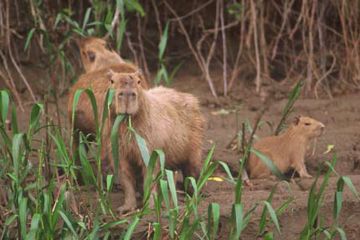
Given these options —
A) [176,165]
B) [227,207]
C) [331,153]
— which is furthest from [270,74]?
[227,207]

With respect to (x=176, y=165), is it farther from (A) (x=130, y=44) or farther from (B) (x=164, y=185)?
(A) (x=130, y=44)

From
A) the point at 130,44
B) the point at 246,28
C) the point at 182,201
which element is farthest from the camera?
the point at 246,28

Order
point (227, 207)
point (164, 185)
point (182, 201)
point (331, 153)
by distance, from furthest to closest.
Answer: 1. point (331, 153)
2. point (182, 201)
3. point (227, 207)
4. point (164, 185)

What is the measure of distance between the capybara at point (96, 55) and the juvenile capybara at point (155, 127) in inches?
29.5

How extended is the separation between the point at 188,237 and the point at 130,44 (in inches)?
175

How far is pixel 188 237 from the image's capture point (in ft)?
13.1

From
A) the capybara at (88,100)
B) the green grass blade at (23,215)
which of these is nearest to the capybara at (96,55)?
the capybara at (88,100)

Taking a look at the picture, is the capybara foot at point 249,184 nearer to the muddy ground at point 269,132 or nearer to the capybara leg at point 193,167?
the muddy ground at point 269,132

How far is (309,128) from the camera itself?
6.30 meters

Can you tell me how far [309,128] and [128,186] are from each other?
1960 millimetres

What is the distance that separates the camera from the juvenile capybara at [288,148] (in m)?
6.06

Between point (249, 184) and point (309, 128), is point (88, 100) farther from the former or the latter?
point (309, 128)

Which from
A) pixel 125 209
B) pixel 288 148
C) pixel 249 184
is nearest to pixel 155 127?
pixel 125 209

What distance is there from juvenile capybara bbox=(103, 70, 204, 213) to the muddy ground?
283 mm
